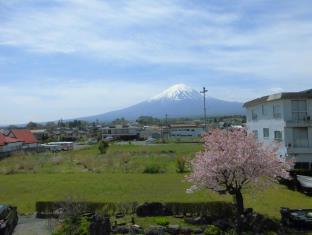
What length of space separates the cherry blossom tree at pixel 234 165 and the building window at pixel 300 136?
18.1m

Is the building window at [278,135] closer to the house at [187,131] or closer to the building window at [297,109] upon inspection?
the building window at [297,109]

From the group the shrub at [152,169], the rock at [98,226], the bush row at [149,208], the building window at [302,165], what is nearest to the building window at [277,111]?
the building window at [302,165]

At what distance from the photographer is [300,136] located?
Result: 126ft

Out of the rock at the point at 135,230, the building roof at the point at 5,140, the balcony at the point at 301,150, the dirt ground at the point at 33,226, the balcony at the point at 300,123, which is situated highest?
the balcony at the point at 300,123

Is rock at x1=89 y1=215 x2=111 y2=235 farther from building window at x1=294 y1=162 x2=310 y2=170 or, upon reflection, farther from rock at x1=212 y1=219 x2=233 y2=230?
building window at x1=294 y1=162 x2=310 y2=170

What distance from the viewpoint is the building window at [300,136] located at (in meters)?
38.3

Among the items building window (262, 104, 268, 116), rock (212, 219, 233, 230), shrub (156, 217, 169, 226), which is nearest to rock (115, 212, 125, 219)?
shrub (156, 217, 169, 226)

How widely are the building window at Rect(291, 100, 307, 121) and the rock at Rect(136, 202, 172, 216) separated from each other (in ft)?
66.2

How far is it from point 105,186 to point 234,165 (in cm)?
1432

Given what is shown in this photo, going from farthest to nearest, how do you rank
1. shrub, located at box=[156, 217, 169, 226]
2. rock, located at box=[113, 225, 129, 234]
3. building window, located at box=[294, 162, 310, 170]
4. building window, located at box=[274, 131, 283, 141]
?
building window, located at box=[274, 131, 283, 141] < building window, located at box=[294, 162, 310, 170] < shrub, located at box=[156, 217, 169, 226] < rock, located at box=[113, 225, 129, 234]

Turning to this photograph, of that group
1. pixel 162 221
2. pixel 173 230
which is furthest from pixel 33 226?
pixel 173 230

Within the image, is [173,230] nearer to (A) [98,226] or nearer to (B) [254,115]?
(A) [98,226]

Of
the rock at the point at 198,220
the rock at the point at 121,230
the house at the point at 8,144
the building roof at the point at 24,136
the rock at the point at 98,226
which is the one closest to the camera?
the rock at the point at 98,226

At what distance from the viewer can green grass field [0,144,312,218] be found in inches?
1032
